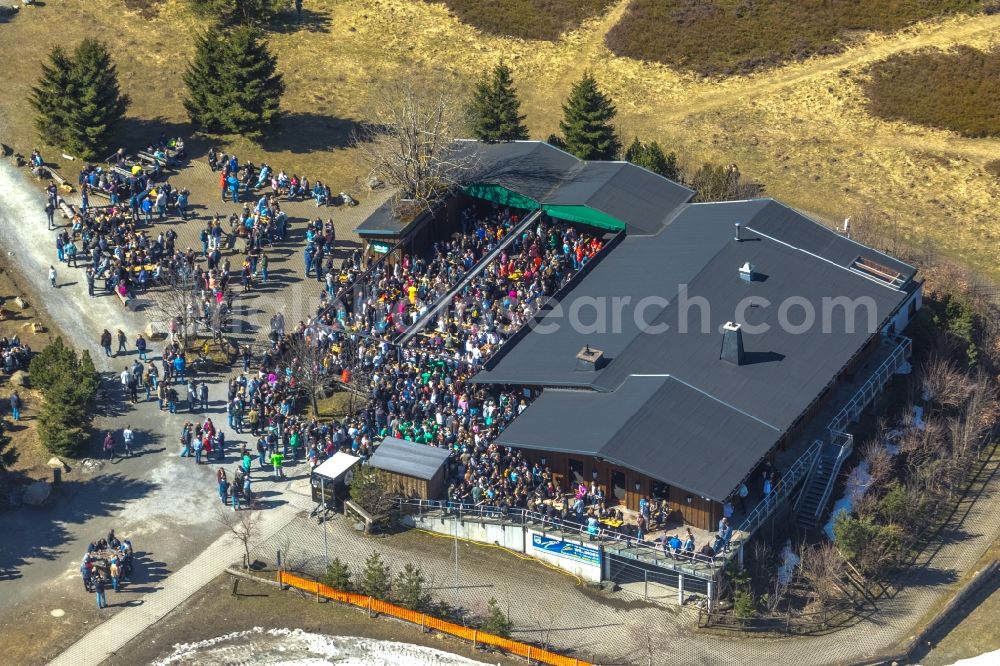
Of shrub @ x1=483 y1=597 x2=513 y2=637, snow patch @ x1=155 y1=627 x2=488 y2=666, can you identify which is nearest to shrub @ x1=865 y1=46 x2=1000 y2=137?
shrub @ x1=483 y1=597 x2=513 y2=637

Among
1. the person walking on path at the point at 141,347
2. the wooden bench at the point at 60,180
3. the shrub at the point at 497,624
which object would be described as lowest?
the shrub at the point at 497,624

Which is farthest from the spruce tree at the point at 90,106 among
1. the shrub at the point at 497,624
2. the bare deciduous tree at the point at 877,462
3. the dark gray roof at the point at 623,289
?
the bare deciduous tree at the point at 877,462

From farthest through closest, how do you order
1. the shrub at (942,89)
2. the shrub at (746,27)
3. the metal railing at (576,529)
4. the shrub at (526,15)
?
the shrub at (526,15) → the shrub at (746,27) → the shrub at (942,89) → the metal railing at (576,529)

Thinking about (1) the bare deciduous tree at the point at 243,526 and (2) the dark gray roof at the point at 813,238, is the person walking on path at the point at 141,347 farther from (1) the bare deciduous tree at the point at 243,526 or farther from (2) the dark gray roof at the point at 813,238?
(2) the dark gray roof at the point at 813,238

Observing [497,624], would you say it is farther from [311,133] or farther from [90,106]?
[90,106]

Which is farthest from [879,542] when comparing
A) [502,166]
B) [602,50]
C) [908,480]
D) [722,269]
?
[602,50]

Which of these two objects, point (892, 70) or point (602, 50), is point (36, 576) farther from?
point (892, 70)
